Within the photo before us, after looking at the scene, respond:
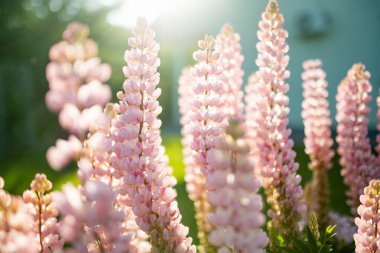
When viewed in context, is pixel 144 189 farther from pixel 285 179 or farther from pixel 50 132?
pixel 50 132

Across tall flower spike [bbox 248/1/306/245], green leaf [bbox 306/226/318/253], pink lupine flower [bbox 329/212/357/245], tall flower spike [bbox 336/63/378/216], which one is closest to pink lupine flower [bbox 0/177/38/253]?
green leaf [bbox 306/226/318/253]

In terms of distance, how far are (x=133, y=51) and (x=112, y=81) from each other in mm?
14866

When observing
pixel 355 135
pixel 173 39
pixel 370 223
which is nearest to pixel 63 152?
pixel 370 223

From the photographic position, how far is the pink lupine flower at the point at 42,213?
143cm

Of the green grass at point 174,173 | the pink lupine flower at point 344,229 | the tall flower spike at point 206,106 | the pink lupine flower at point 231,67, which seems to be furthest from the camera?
the green grass at point 174,173

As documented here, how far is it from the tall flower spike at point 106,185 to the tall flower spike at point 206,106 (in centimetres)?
23

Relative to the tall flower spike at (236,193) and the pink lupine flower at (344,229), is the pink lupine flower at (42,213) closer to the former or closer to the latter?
the tall flower spike at (236,193)

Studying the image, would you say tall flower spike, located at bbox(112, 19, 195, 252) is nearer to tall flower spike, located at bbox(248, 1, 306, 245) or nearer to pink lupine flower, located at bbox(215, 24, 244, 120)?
tall flower spike, located at bbox(248, 1, 306, 245)

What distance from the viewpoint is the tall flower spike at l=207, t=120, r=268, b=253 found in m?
1.03

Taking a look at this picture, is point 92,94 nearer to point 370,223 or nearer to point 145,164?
point 145,164

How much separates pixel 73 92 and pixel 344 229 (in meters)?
1.86

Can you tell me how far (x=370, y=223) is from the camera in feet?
4.93

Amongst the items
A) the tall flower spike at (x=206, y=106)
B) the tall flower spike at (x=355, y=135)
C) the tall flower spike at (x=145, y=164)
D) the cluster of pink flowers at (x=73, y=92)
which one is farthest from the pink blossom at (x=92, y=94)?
the tall flower spike at (x=355, y=135)

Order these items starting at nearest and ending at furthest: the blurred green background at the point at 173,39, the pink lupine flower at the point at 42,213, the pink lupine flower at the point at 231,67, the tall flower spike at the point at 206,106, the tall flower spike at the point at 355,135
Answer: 1. the pink lupine flower at the point at 42,213
2. the tall flower spike at the point at 206,106
3. the pink lupine flower at the point at 231,67
4. the tall flower spike at the point at 355,135
5. the blurred green background at the point at 173,39
